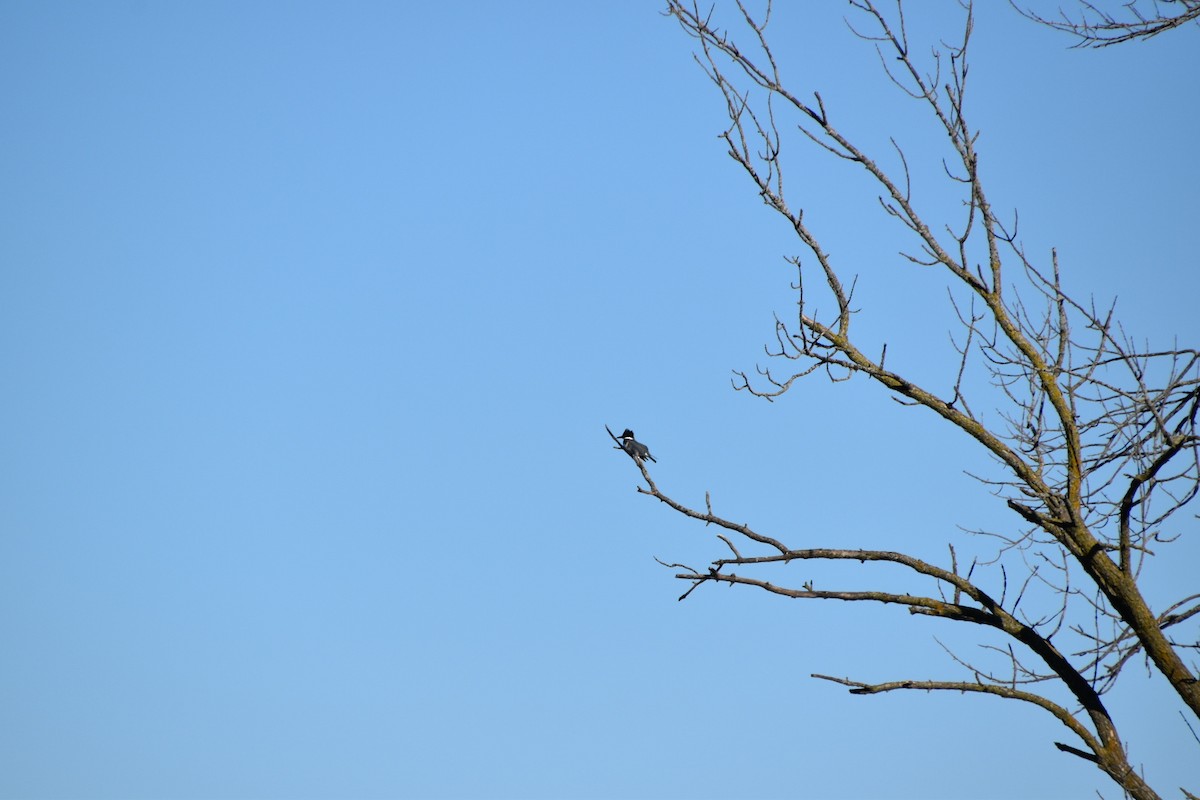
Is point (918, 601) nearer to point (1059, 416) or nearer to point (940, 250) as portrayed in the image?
point (1059, 416)

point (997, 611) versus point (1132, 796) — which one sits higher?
point (997, 611)

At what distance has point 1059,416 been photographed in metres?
4.32

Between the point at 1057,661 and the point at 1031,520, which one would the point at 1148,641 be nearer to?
the point at 1057,661

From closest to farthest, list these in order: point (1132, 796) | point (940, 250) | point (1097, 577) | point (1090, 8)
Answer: point (1132, 796)
point (1097, 577)
point (940, 250)
point (1090, 8)

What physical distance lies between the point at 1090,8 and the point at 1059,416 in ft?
8.04

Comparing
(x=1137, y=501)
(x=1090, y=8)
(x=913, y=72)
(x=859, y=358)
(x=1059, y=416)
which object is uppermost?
(x=1090, y=8)

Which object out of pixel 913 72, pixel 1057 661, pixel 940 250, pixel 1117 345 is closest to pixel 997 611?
pixel 1057 661

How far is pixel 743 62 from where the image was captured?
4.73 metres

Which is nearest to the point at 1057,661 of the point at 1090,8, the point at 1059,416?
the point at 1059,416

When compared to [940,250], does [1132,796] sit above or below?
below

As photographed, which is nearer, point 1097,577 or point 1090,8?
point 1097,577

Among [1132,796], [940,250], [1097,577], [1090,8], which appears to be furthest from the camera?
[1090,8]

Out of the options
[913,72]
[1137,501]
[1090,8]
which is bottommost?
[1137,501]

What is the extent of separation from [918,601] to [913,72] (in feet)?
6.79
